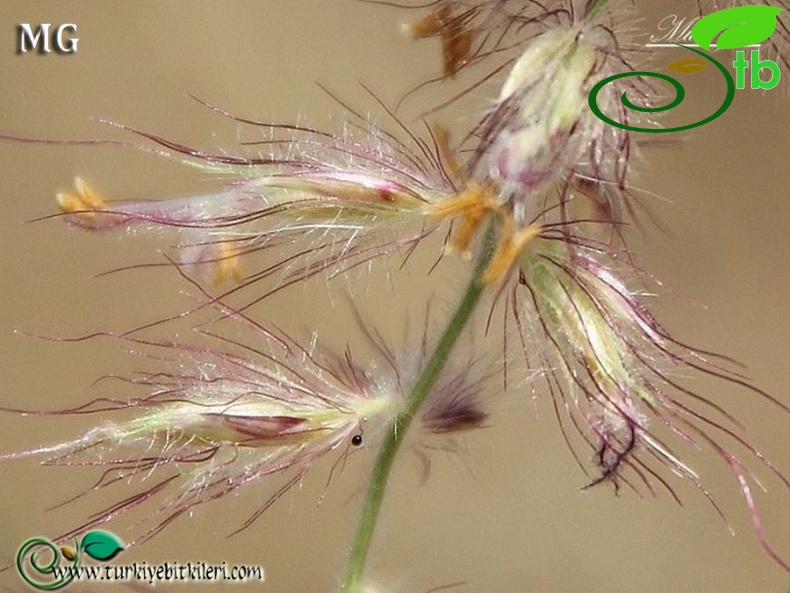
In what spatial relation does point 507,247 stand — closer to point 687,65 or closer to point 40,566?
point 687,65

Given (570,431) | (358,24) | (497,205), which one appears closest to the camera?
(497,205)

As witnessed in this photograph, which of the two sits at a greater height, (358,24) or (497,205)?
(358,24)

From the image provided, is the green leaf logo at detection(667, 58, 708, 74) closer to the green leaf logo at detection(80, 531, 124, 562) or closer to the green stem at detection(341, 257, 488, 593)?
the green stem at detection(341, 257, 488, 593)

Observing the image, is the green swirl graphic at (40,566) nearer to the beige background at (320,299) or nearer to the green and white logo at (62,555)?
the green and white logo at (62,555)

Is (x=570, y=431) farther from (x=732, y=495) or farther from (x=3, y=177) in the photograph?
(x=3, y=177)

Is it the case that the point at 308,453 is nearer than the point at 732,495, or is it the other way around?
the point at 308,453

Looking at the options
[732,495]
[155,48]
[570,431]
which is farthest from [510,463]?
[155,48]

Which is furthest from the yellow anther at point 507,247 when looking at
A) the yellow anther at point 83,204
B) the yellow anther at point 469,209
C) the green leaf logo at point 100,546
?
the green leaf logo at point 100,546
